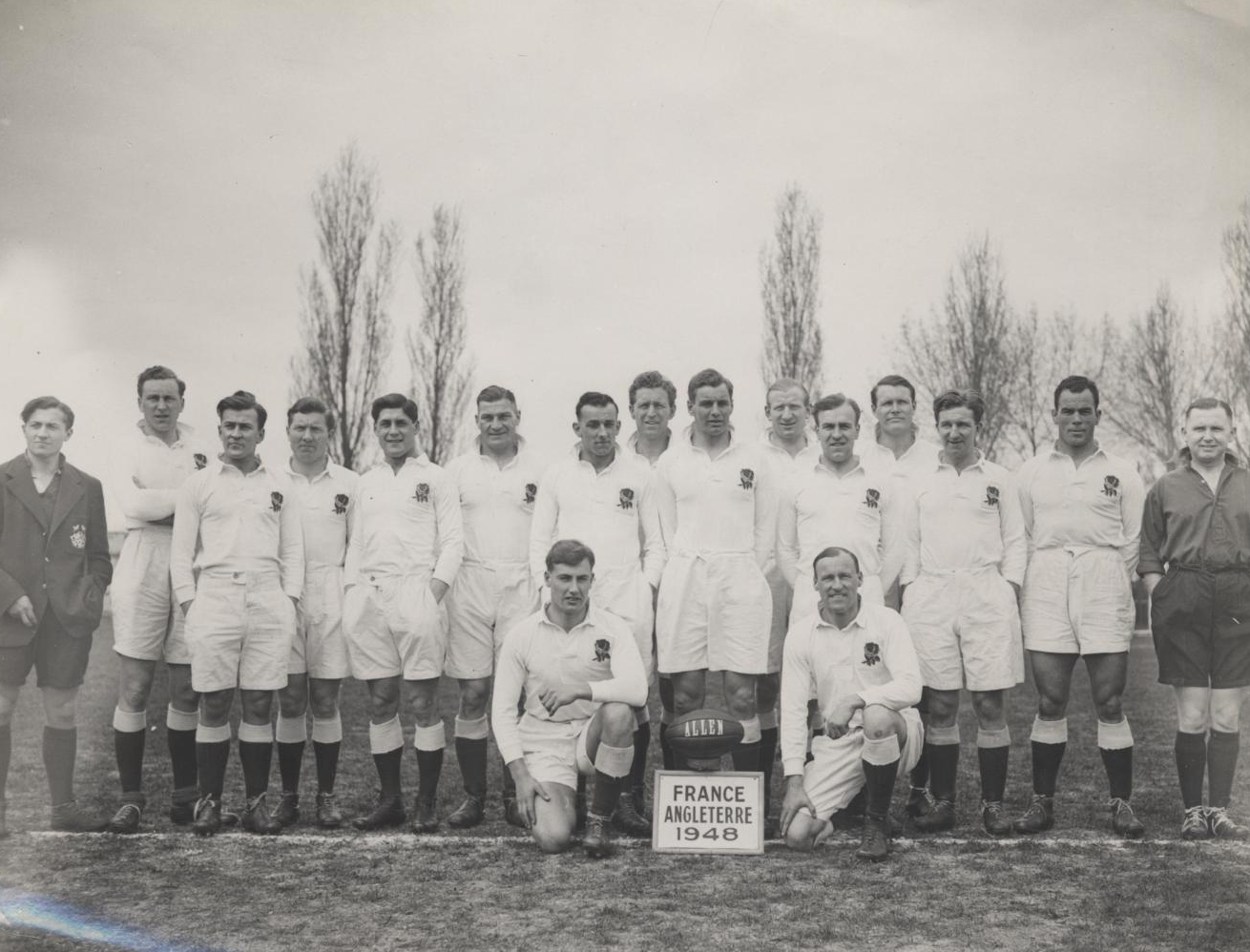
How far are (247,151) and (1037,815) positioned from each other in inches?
245

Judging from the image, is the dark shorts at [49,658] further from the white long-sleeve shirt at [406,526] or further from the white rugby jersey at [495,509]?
the white rugby jersey at [495,509]

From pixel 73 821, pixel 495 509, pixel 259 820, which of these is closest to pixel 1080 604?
pixel 495 509

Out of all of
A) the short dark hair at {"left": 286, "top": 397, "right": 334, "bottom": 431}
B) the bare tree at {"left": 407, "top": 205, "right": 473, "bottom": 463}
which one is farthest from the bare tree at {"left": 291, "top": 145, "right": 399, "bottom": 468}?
the short dark hair at {"left": 286, "top": 397, "right": 334, "bottom": 431}

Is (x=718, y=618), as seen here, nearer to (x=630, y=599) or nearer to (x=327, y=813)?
(x=630, y=599)

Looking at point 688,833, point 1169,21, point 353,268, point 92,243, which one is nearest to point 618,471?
point 688,833

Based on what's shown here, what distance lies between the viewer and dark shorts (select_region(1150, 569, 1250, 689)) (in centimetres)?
475

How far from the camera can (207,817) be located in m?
4.86

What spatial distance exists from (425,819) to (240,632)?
124cm

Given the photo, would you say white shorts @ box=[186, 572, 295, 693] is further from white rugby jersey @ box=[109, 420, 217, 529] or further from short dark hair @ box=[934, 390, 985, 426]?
short dark hair @ box=[934, 390, 985, 426]

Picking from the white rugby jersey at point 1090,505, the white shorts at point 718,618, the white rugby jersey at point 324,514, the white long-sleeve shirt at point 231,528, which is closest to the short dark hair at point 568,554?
the white shorts at point 718,618

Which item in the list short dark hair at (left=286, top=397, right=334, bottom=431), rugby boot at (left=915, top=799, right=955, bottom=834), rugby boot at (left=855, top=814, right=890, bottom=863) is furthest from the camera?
short dark hair at (left=286, top=397, right=334, bottom=431)

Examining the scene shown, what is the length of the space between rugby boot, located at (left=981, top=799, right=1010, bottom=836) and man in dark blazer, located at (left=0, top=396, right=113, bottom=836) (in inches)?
164

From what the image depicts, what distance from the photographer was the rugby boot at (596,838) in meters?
4.43

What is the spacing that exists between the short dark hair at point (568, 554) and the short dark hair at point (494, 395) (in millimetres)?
993
